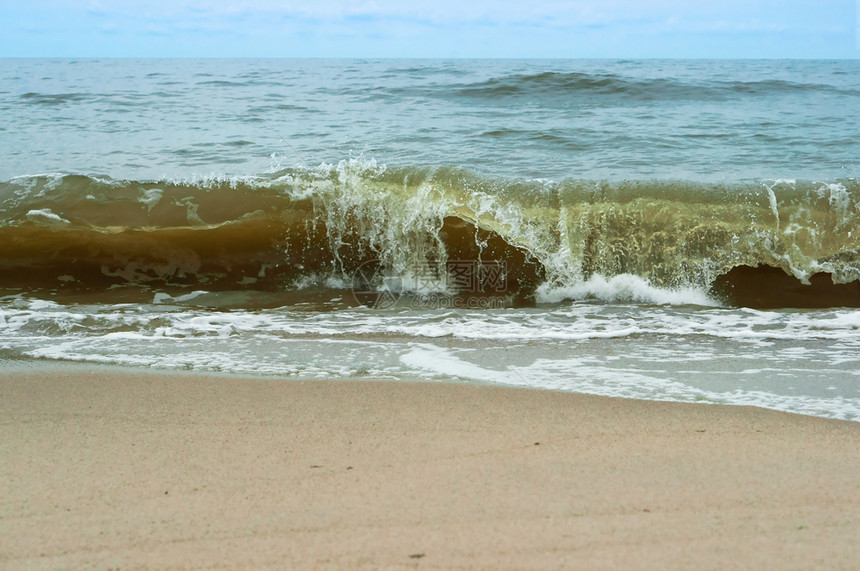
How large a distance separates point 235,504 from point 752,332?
370 centimetres

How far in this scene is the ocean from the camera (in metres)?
4.09

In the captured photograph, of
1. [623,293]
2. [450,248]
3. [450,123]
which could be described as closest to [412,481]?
[623,293]

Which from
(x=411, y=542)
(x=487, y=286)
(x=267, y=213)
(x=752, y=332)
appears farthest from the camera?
(x=267, y=213)

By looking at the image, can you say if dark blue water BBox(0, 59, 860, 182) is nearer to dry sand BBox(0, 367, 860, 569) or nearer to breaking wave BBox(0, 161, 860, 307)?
breaking wave BBox(0, 161, 860, 307)

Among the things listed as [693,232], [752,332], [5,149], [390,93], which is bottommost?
[752,332]

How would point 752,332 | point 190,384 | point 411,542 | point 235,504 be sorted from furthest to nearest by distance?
point 752,332, point 190,384, point 235,504, point 411,542

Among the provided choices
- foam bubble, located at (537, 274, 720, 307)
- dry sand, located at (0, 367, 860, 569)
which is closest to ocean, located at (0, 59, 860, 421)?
foam bubble, located at (537, 274, 720, 307)

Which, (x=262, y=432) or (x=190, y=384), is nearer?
(x=262, y=432)

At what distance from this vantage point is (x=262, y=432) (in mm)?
2840

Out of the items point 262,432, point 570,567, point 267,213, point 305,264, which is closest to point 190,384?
point 262,432

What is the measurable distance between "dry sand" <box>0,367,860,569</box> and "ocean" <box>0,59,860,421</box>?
51 centimetres

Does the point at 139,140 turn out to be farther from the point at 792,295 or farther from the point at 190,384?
the point at 792,295

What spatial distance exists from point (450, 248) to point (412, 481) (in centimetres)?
432

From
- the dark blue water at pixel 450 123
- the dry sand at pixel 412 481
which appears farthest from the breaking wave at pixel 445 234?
the dry sand at pixel 412 481
